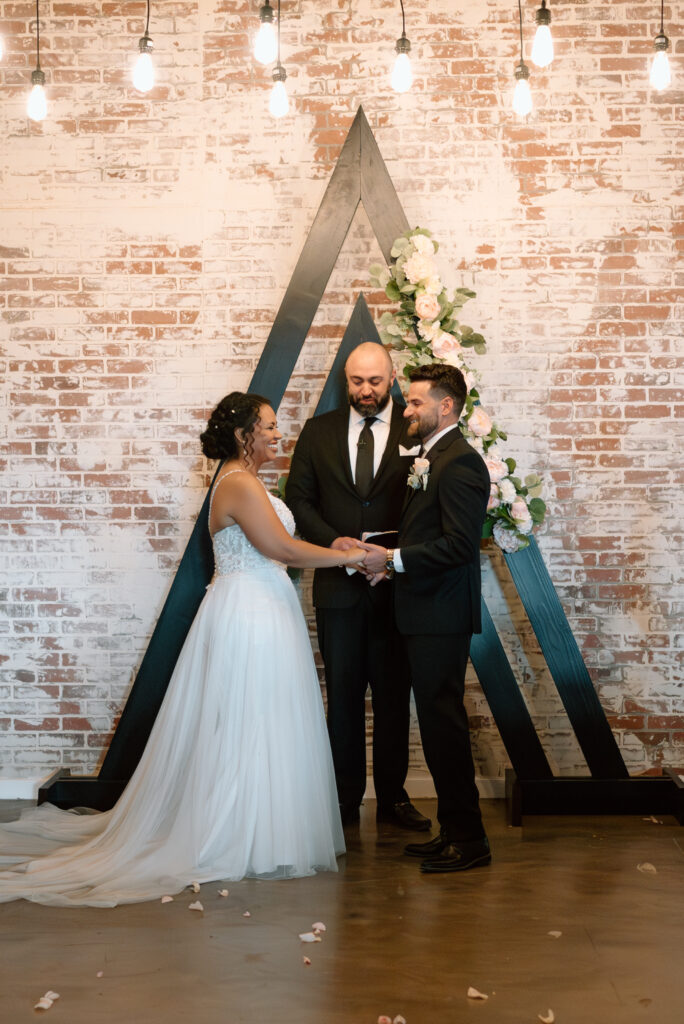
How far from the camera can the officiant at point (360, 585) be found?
397cm

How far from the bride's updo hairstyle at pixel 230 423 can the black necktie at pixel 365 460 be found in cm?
45

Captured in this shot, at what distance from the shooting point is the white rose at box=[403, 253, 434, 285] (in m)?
4.01

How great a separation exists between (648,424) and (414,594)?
151cm

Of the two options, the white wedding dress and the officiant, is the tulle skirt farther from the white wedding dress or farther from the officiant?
the officiant

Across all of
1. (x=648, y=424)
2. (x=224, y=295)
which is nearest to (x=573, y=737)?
(x=648, y=424)

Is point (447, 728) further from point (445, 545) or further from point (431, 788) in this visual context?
point (431, 788)

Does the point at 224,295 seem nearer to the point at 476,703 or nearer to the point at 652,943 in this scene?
the point at 476,703

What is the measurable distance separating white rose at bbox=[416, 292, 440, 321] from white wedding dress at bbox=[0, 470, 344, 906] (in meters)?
0.93

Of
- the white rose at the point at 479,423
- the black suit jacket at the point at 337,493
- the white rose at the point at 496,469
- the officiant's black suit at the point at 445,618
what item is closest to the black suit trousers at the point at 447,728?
the officiant's black suit at the point at 445,618

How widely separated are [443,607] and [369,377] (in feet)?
3.14

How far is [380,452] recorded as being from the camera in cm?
404

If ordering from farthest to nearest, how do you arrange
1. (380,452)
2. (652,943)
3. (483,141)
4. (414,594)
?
(483,141), (380,452), (414,594), (652,943)

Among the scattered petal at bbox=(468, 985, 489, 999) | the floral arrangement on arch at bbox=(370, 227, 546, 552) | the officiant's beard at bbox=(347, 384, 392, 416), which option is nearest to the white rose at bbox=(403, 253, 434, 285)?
the floral arrangement on arch at bbox=(370, 227, 546, 552)

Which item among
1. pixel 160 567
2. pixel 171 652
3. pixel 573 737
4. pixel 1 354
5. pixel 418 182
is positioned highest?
pixel 418 182
